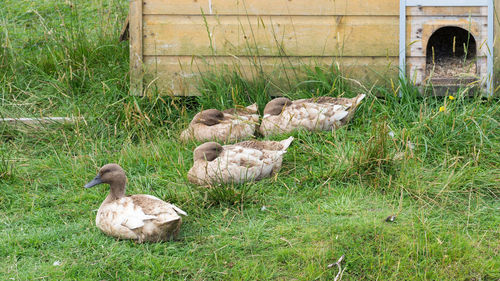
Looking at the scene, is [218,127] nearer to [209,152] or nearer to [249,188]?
[209,152]

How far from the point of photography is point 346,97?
7.15 meters

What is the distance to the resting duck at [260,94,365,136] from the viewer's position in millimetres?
6590

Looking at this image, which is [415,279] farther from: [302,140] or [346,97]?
[346,97]

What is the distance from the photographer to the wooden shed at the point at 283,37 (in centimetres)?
729

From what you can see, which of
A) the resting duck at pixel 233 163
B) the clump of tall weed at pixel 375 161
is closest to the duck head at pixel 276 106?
the resting duck at pixel 233 163

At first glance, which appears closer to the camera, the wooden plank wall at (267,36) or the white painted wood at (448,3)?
the white painted wood at (448,3)

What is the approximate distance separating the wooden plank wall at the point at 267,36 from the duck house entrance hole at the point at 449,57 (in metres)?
0.57

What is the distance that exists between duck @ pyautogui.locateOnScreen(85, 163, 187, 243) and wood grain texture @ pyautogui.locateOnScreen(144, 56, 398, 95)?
2590 mm

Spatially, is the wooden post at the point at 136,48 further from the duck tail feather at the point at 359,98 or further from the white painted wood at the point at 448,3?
the white painted wood at the point at 448,3

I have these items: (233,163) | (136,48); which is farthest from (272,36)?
(233,163)

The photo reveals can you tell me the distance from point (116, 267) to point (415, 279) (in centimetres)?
204

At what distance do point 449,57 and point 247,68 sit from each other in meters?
2.45

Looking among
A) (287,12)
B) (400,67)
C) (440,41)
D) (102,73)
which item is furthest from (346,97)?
(102,73)

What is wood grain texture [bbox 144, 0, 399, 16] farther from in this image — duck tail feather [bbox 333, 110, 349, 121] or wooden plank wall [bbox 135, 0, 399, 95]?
duck tail feather [bbox 333, 110, 349, 121]
